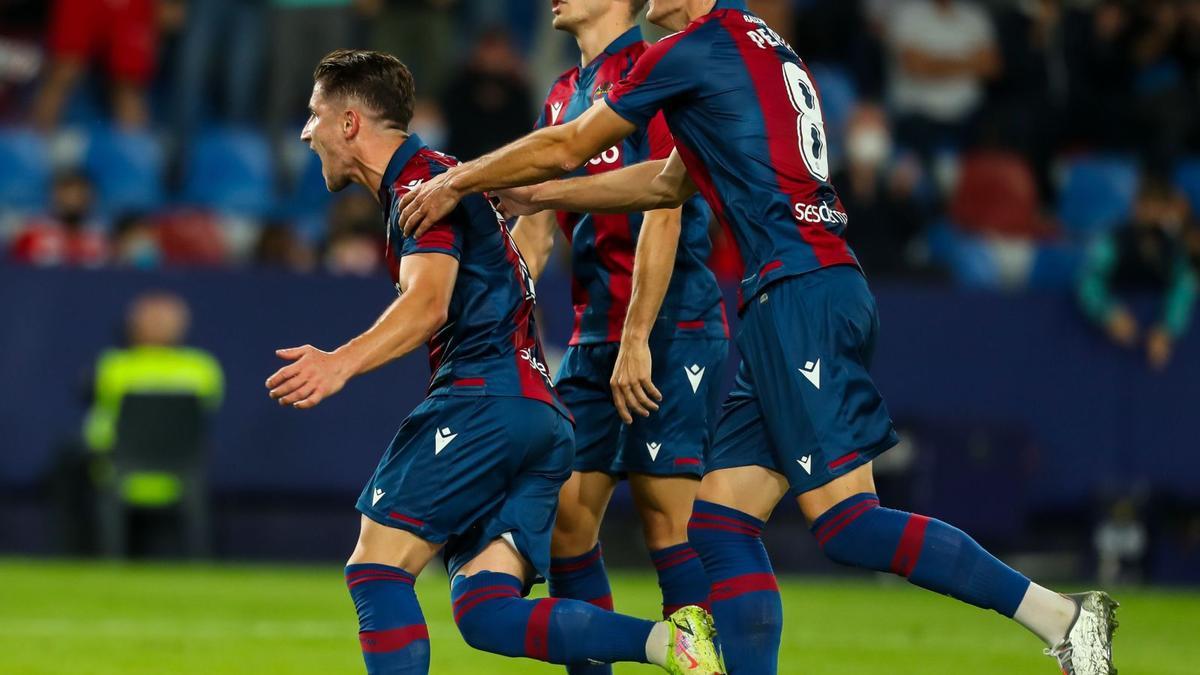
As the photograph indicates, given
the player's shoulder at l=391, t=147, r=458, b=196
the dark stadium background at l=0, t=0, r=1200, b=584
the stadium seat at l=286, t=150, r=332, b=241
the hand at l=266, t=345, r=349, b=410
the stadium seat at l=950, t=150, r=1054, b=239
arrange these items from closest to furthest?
the hand at l=266, t=345, r=349, b=410
the player's shoulder at l=391, t=147, r=458, b=196
the dark stadium background at l=0, t=0, r=1200, b=584
the stadium seat at l=286, t=150, r=332, b=241
the stadium seat at l=950, t=150, r=1054, b=239

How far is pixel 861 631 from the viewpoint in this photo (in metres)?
9.24

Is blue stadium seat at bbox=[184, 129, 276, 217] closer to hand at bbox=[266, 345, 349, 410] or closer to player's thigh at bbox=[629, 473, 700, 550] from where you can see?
player's thigh at bbox=[629, 473, 700, 550]

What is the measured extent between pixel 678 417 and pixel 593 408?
0.90 ft

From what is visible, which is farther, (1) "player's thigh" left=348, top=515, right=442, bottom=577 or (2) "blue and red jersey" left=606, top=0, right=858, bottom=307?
(2) "blue and red jersey" left=606, top=0, right=858, bottom=307

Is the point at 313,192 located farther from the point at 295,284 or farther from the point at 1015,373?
the point at 1015,373

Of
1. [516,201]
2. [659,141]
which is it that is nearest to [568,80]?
[659,141]

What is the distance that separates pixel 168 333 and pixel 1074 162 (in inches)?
301

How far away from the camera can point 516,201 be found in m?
5.32

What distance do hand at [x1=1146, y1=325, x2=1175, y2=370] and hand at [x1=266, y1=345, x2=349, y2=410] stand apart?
30.4 feet

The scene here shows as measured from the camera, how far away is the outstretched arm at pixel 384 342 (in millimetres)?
4441

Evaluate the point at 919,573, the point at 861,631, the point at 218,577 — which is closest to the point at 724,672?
the point at 919,573

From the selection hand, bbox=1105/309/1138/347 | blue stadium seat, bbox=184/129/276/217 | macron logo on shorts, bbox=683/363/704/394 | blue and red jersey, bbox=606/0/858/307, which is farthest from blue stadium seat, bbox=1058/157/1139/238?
blue and red jersey, bbox=606/0/858/307

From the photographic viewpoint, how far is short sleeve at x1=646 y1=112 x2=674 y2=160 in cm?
590

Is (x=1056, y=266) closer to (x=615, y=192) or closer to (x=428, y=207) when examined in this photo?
(x=615, y=192)
